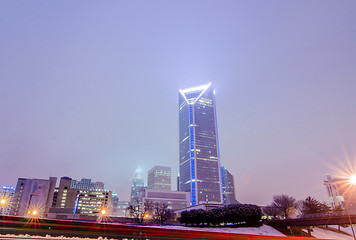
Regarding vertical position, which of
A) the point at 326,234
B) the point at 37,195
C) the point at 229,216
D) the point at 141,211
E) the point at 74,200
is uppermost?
the point at 74,200

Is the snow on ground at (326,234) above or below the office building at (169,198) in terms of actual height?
below

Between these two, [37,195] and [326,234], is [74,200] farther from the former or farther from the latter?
[326,234]

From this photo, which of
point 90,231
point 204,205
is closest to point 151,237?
point 90,231

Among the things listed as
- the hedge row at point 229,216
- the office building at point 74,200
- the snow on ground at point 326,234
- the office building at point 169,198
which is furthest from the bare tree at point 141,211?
the snow on ground at point 326,234

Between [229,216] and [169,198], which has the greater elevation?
[169,198]

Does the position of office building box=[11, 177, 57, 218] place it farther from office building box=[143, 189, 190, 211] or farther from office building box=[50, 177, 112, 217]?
office building box=[143, 189, 190, 211]

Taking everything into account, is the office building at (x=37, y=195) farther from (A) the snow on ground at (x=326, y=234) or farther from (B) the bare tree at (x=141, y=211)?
(A) the snow on ground at (x=326, y=234)

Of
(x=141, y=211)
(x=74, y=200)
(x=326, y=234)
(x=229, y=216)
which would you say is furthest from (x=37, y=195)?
(x=326, y=234)

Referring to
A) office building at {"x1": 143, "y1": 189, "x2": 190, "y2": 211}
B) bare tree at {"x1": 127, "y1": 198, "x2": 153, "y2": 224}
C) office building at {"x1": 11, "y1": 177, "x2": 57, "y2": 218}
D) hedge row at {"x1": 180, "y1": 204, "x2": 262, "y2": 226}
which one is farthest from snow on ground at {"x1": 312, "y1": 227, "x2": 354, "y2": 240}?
office building at {"x1": 143, "y1": 189, "x2": 190, "y2": 211}

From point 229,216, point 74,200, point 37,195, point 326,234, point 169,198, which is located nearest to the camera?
point 229,216

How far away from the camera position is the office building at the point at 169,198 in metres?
181

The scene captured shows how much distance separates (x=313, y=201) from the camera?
3445 inches

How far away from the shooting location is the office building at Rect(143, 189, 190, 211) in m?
181

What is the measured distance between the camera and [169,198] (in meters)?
186
